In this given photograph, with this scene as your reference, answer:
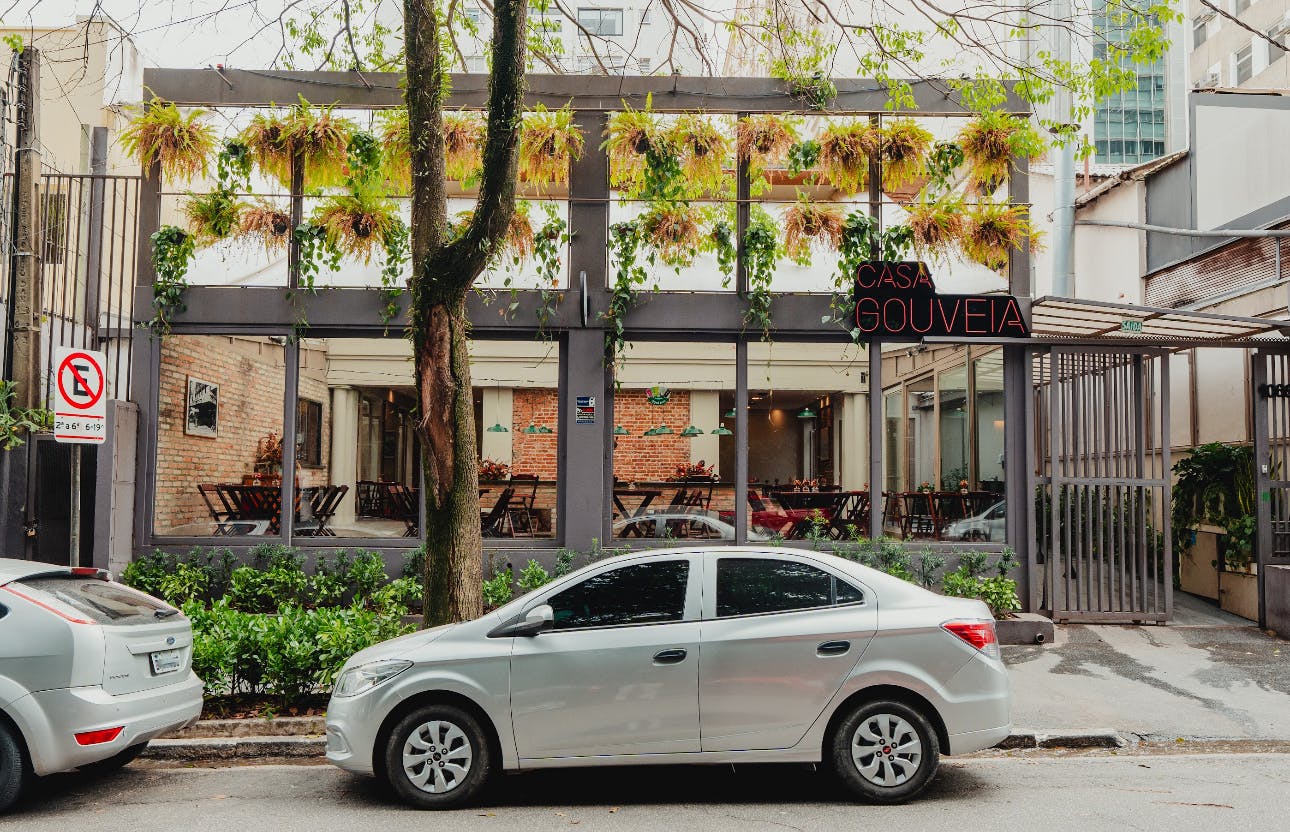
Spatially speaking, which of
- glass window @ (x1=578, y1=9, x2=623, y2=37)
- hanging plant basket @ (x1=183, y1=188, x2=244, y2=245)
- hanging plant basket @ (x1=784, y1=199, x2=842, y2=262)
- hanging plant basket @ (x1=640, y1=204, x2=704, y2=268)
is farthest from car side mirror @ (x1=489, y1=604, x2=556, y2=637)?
glass window @ (x1=578, y1=9, x2=623, y2=37)

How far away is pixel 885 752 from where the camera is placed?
6.00 metres

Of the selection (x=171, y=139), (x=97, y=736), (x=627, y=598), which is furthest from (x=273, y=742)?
(x=171, y=139)

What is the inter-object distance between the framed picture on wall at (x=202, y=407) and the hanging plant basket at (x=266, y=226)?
1.79 metres

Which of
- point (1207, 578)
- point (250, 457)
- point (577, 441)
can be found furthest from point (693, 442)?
point (1207, 578)

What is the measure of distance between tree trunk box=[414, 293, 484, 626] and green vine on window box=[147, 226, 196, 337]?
540 centimetres

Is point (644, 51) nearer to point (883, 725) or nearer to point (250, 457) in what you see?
point (250, 457)

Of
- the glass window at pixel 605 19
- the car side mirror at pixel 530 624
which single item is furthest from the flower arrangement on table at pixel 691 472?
the glass window at pixel 605 19

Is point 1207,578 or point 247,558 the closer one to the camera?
point 247,558

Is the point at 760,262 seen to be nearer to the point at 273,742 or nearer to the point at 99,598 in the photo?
the point at 273,742

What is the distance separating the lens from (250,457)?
39.2 ft

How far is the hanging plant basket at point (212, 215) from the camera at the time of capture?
465 inches

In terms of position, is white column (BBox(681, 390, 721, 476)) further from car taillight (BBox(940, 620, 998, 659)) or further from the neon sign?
car taillight (BBox(940, 620, 998, 659))

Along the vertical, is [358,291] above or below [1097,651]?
above

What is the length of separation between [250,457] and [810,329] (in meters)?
6.84
